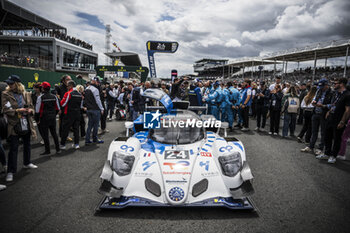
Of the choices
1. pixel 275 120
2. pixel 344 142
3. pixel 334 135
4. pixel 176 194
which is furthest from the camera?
pixel 275 120

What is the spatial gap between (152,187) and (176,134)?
113 centimetres

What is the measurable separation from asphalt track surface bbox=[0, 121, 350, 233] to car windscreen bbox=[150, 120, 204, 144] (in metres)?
1.14

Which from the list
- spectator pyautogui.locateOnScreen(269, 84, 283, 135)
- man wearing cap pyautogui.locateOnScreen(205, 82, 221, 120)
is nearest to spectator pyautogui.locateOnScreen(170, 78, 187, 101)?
man wearing cap pyautogui.locateOnScreen(205, 82, 221, 120)

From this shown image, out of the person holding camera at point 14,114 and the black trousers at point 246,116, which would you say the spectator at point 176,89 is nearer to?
the black trousers at point 246,116

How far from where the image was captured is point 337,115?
15.2 ft

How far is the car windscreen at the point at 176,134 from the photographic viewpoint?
359 cm

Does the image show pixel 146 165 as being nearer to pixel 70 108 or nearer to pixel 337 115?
pixel 70 108

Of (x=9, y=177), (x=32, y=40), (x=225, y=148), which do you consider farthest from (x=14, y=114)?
(x=32, y=40)

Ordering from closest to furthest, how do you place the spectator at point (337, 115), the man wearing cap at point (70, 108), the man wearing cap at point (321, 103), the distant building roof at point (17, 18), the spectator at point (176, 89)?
the spectator at point (337, 115), the man wearing cap at point (321, 103), the man wearing cap at point (70, 108), the spectator at point (176, 89), the distant building roof at point (17, 18)

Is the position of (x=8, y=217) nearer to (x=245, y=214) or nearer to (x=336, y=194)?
(x=245, y=214)

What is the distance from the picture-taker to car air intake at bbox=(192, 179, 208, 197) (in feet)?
8.90

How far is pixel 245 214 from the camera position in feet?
9.02

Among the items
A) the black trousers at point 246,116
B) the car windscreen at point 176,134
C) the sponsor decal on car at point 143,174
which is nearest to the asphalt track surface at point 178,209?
the sponsor decal on car at point 143,174

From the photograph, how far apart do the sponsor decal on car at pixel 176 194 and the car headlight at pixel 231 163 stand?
28.6 inches
